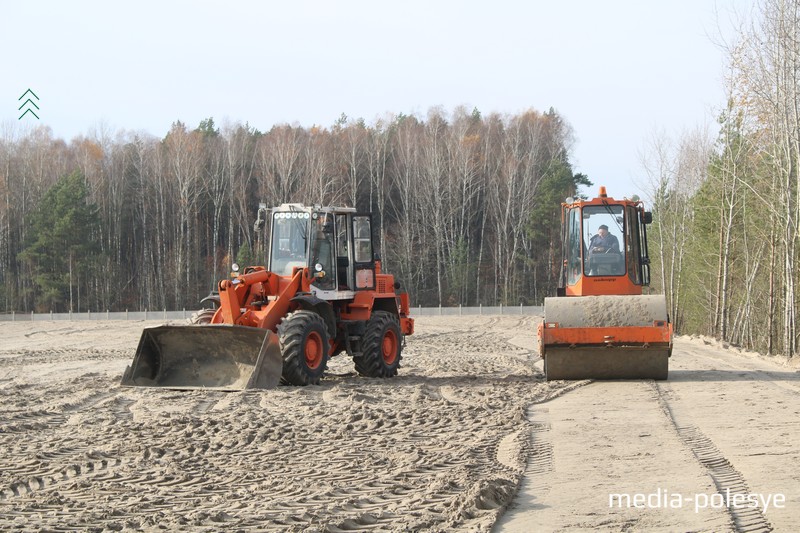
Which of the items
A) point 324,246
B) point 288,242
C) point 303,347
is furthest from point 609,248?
point 303,347

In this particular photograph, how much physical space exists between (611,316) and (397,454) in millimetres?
6631

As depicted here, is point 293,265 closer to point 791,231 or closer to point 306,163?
point 791,231

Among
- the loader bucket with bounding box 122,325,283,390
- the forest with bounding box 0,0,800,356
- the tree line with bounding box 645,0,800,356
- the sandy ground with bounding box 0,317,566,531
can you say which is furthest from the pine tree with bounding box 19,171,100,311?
the loader bucket with bounding box 122,325,283,390

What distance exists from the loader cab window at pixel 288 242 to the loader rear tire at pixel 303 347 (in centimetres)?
110

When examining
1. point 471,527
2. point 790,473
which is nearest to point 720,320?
point 790,473

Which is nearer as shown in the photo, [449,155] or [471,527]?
[471,527]

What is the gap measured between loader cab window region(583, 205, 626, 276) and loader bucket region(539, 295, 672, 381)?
4.90 ft

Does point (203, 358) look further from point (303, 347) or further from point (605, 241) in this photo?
point (605, 241)

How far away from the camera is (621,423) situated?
10.7 meters

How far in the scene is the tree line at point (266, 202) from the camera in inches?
2375

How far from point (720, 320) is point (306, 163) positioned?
3432 centimetres

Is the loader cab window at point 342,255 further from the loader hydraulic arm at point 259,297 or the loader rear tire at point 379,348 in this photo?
the loader hydraulic arm at point 259,297

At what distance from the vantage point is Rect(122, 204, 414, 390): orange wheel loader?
13.9 m

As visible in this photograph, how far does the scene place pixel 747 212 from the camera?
107ft
